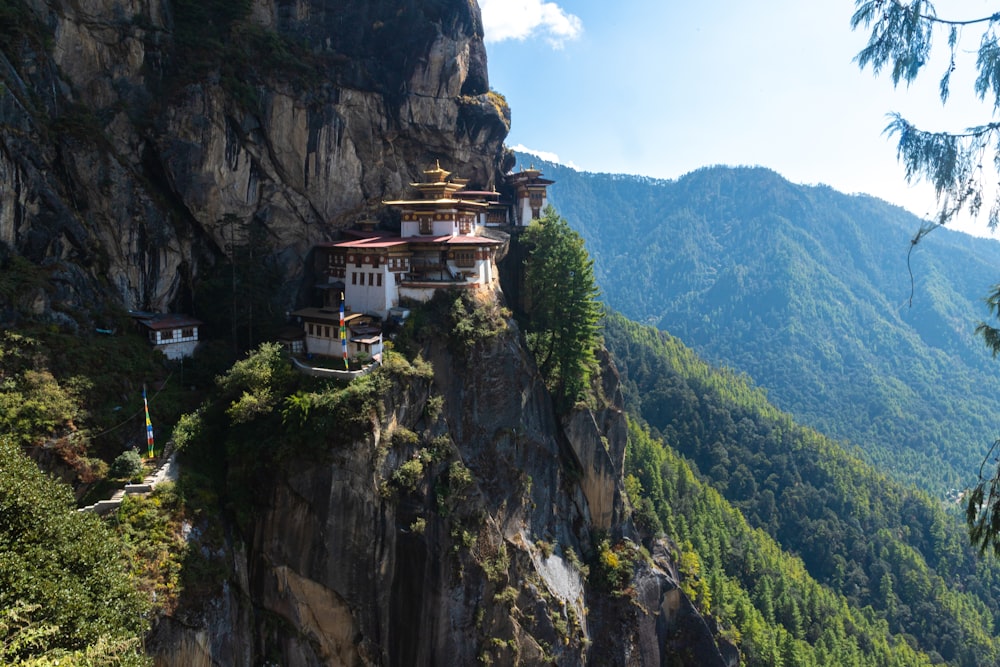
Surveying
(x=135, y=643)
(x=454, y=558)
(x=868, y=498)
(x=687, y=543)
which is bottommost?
(x=868, y=498)

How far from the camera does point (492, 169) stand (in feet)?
186

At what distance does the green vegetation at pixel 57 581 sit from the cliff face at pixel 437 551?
14.6 ft

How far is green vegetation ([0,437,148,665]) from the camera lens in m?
15.2

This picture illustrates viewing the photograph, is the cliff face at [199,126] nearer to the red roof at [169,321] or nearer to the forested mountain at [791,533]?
the red roof at [169,321]

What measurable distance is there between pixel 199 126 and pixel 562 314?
1096 inches

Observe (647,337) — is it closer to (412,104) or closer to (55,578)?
(412,104)

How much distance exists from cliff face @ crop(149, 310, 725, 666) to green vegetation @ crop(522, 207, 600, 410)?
2646mm

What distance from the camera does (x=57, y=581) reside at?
1727 centimetres

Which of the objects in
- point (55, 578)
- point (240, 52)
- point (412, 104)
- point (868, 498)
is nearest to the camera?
point (55, 578)

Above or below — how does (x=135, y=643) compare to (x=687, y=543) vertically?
above

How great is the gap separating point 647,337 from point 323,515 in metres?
149

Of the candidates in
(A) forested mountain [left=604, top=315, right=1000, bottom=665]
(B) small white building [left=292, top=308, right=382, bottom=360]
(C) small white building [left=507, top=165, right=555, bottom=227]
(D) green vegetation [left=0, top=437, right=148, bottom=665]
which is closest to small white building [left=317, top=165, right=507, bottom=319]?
(B) small white building [left=292, top=308, right=382, bottom=360]

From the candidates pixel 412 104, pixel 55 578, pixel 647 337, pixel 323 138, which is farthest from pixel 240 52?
pixel 647 337

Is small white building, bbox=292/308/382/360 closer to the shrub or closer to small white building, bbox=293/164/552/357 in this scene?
small white building, bbox=293/164/552/357
